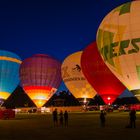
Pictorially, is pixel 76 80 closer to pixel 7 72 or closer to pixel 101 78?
pixel 101 78

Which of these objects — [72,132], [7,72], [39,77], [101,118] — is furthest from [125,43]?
[7,72]

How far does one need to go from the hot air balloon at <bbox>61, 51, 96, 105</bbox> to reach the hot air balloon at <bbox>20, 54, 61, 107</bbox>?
201 cm

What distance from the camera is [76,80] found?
55875 millimetres

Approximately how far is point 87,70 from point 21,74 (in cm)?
1735

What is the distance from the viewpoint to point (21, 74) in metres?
59.4

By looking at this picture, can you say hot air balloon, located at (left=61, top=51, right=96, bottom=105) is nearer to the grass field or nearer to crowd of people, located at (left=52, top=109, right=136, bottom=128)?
crowd of people, located at (left=52, top=109, right=136, bottom=128)

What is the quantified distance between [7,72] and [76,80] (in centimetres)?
1314

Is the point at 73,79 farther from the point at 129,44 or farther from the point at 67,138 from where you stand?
the point at 67,138

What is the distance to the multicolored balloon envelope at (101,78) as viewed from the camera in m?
43.7

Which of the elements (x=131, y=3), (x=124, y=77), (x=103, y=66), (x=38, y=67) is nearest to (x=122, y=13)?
(x=131, y=3)

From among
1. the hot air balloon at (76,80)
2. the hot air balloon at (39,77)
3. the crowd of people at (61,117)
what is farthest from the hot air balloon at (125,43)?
the hot air balloon at (39,77)

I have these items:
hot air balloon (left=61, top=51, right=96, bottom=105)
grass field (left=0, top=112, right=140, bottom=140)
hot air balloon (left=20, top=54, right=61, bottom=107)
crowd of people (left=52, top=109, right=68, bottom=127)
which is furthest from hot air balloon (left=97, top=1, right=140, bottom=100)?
hot air balloon (left=20, top=54, right=61, bottom=107)

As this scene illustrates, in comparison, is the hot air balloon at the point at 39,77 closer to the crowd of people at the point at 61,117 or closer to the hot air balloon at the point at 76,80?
the hot air balloon at the point at 76,80

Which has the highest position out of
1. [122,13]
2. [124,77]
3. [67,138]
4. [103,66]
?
[122,13]
